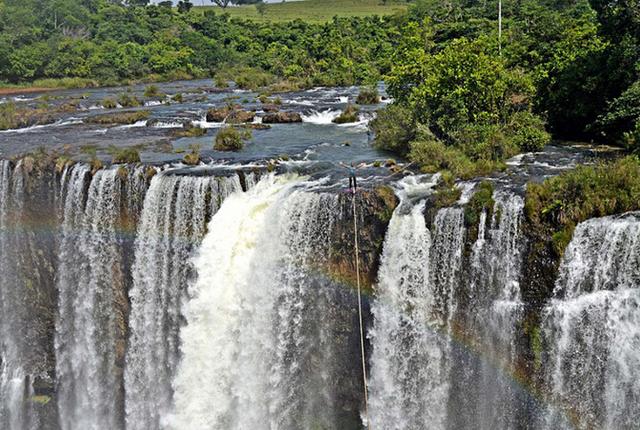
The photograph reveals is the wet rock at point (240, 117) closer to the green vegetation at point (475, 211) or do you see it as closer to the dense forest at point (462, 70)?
the dense forest at point (462, 70)

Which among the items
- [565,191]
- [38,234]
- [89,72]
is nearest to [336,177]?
[565,191]

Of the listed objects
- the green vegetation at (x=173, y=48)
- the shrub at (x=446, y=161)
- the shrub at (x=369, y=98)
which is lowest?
the shrub at (x=446, y=161)

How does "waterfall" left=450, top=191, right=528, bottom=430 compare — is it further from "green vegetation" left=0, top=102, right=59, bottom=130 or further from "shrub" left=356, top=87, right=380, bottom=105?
"green vegetation" left=0, top=102, right=59, bottom=130

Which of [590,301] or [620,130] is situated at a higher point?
[620,130]

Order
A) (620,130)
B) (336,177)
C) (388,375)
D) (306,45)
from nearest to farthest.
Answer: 1. (388,375)
2. (336,177)
3. (620,130)
4. (306,45)

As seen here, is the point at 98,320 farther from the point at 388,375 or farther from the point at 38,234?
the point at 388,375

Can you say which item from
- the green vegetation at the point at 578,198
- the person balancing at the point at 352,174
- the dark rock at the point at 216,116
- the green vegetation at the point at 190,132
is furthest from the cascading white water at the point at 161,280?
the dark rock at the point at 216,116
